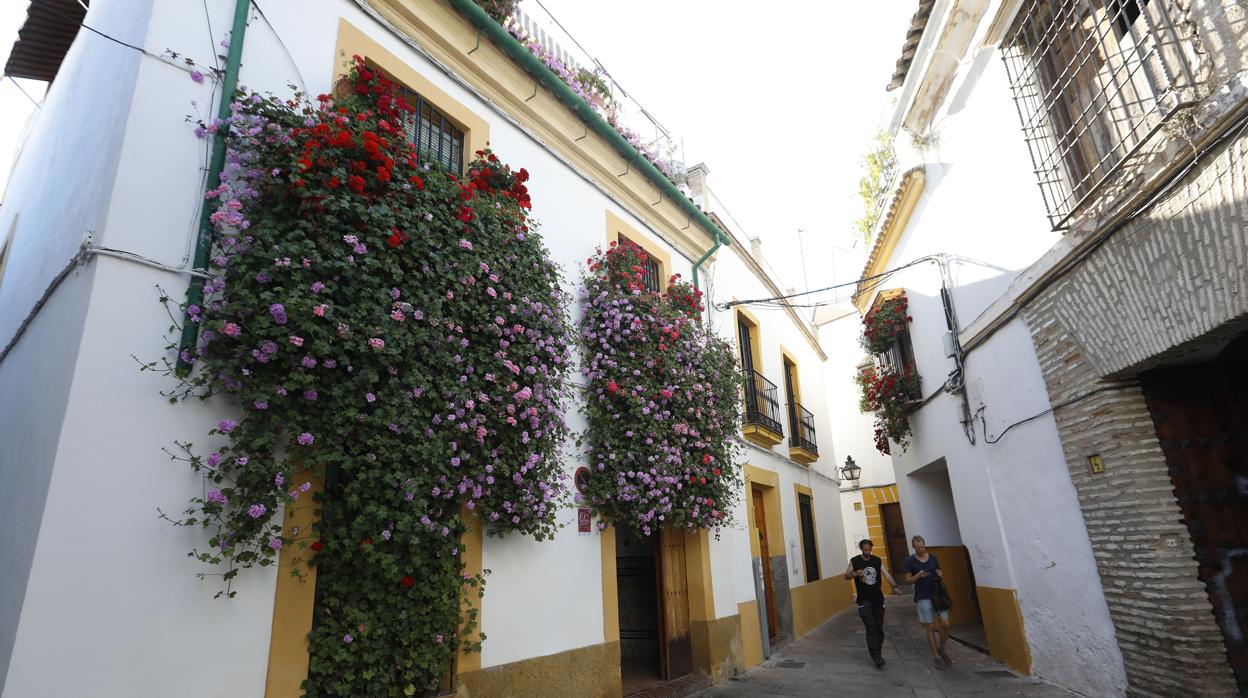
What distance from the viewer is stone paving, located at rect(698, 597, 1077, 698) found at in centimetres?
602

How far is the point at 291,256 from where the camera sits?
3.31 m

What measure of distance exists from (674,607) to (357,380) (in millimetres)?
4723

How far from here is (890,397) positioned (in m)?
9.55

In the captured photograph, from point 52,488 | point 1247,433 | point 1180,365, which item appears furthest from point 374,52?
point 1247,433

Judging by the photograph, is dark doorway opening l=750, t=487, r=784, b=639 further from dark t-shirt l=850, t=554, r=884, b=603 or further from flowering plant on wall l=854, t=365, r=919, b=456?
flowering plant on wall l=854, t=365, r=919, b=456

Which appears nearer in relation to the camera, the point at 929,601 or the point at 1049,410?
the point at 1049,410

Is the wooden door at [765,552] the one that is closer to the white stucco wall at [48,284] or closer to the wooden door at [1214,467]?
the wooden door at [1214,467]

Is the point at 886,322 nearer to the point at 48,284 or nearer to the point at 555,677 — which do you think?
the point at 555,677

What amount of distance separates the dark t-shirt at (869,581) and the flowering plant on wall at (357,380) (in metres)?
4.80

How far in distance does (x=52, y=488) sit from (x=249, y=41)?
2703 millimetres

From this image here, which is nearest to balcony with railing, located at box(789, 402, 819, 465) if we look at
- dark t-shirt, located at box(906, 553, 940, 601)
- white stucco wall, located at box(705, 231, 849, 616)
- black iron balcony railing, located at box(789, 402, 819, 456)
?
black iron balcony railing, located at box(789, 402, 819, 456)

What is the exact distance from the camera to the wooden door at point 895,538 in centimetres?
1591

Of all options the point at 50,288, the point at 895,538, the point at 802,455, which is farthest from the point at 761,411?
the point at 895,538

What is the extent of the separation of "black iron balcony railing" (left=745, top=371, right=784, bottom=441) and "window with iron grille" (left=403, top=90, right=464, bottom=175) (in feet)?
17.5
